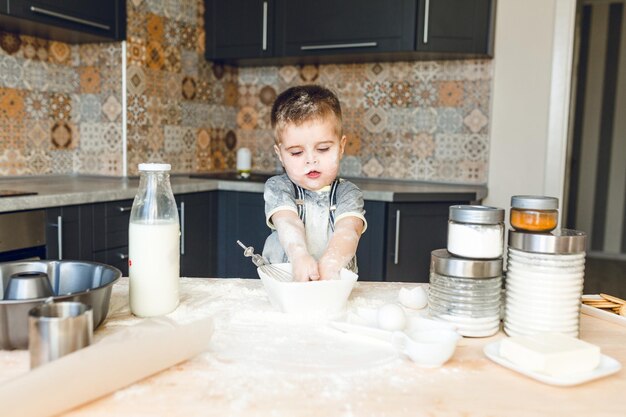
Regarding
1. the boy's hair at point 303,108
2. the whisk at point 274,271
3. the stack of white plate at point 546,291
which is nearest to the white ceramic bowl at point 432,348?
the stack of white plate at point 546,291

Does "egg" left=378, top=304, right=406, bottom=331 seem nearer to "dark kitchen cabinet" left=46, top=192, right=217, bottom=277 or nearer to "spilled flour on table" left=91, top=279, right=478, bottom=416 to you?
"spilled flour on table" left=91, top=279, right=478, bottom=416

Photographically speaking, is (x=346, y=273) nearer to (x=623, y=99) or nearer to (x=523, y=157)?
(x=523, y=157)

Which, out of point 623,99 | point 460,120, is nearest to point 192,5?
point 460,120

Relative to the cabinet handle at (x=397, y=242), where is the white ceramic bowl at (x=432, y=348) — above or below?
above

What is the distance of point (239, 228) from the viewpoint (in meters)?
2.93

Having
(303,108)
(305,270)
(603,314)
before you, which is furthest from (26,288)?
(603,314)

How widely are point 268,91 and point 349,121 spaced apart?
56 cm

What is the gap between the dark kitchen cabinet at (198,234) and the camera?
9.03 ft

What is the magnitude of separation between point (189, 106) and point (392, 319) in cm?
265

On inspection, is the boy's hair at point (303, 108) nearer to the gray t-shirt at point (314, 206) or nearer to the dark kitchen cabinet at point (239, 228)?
the gray t-shirt at point (314, 206)

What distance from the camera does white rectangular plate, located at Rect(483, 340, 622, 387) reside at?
753 millimetres

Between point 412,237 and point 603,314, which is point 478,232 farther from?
point 412,237

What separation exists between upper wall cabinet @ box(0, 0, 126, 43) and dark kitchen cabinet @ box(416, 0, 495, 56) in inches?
54.7

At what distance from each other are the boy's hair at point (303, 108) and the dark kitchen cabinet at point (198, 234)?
1407 millimetres
